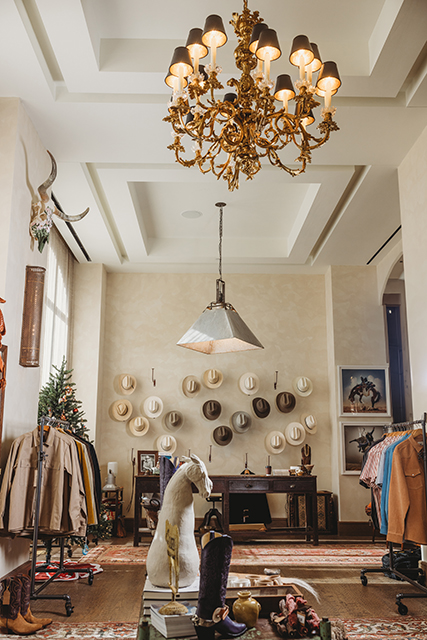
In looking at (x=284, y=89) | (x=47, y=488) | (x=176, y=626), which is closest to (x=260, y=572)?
(x=47, y=488)

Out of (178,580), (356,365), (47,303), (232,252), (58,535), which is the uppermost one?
(232,252)

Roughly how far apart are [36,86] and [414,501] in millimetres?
4346

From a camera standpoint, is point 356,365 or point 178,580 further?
point 356,365

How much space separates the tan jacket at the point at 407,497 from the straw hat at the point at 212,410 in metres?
4.12

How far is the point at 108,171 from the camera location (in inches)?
221

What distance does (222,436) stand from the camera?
8109 mm

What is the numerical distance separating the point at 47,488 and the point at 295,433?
180 inches

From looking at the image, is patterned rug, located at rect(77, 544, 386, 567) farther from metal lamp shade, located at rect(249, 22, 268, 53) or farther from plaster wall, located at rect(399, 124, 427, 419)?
metal lamp shade, located at rect(249, 22, 268, 53)

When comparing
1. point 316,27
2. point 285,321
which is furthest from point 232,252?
point 316,27

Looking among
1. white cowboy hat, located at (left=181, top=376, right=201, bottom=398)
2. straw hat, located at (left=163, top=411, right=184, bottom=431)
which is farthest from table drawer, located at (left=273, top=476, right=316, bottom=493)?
white cowboy hat, located at (left=181, top=376, right=201, bottom=398)

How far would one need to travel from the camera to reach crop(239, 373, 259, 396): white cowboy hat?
8266 mm

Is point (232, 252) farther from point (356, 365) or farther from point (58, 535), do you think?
point (58, 535)

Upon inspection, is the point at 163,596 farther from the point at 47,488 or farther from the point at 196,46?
the point at 196,46

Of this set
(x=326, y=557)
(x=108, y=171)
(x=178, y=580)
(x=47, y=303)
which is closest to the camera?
(x=178, y=580)
